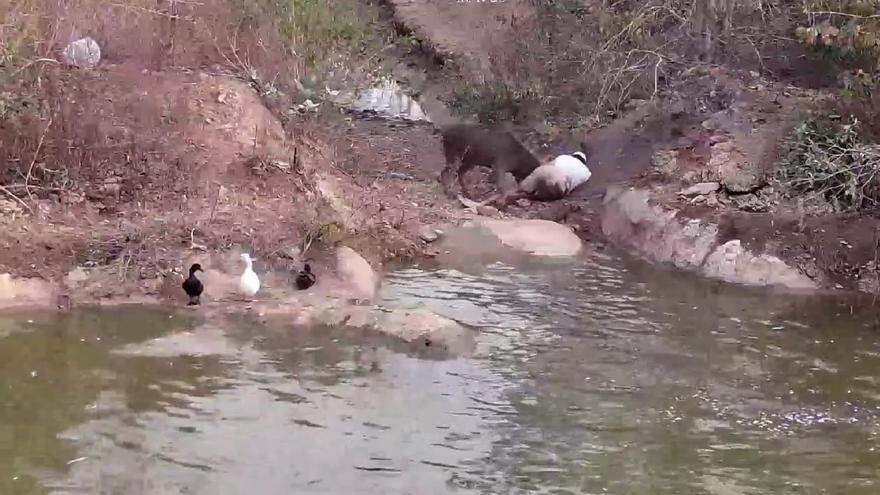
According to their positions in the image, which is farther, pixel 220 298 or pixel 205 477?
pixel 220 298

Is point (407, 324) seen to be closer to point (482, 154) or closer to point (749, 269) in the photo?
point (749, 269)

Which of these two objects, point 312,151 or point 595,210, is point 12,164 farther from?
point 595,210

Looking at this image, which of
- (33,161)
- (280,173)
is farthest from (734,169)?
(33,161)

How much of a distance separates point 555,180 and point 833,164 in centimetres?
439

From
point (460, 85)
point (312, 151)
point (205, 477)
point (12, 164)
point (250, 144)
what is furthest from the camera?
point (460, 85)

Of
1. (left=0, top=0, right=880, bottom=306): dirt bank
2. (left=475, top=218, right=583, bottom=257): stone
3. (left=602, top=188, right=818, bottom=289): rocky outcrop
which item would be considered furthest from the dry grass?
(left=475, top=218, right=583, bottom=257): stone

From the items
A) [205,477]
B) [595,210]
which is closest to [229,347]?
[205,477]

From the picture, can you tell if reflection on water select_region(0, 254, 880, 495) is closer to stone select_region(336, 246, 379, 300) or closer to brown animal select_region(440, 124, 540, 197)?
stone select_region(336, 246, 379, 300)

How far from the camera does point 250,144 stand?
513 inches

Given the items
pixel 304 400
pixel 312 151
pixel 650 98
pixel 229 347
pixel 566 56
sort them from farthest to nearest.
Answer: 1. pixel 566 56
2. pixel 650 98
3. pixel 312 151
4. pixel 229 347
5. pixel 304 400

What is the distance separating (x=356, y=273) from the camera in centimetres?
1098

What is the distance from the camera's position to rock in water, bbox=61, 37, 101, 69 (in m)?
12.7

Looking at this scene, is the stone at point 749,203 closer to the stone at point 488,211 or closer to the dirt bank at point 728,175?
the dirt bank at point 728,175

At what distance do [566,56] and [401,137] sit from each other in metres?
3.03
